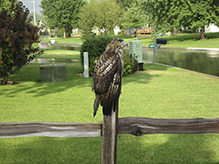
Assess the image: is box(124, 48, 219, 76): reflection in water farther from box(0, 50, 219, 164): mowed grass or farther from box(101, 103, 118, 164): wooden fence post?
box(101, 103, 118, 164): wooden fence post

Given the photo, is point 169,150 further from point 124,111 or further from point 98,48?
point 98,48

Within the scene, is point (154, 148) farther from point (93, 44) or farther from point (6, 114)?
point (93, 44)

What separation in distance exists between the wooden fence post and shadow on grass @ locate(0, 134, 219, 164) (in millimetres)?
1523

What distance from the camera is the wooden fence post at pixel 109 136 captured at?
9.01ft

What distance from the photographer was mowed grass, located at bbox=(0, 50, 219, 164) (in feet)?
14.8

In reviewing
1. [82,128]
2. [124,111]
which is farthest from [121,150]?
[124,111]

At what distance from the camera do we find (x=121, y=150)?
4.70m

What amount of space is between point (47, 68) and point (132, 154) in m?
7.56

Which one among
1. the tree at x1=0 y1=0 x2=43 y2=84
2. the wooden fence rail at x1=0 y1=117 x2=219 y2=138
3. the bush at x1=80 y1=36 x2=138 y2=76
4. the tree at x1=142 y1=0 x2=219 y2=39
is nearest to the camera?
the wooden fence rail at x1=0 y1=117 x2=219 y2=138

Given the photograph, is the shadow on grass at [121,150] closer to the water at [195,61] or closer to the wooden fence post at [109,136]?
the wooden fence post at [109,136]

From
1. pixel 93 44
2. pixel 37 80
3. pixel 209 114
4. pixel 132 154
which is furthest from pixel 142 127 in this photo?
pixel 93 44

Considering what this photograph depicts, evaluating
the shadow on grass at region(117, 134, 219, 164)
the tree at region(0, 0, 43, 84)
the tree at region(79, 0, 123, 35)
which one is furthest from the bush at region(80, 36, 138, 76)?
the tree at region(79, 0, 123, 35)

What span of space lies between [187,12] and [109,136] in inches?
1498

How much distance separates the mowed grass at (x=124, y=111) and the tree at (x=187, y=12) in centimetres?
2691
